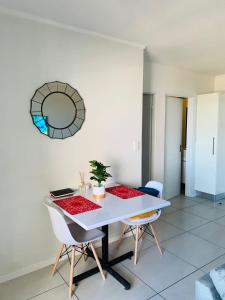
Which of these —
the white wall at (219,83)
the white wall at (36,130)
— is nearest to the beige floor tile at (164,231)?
the white wall at (36,130)

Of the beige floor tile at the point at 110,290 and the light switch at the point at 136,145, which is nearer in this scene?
the beige floor tile at the point at 110,290

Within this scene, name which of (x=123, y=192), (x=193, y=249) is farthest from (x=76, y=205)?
(x=193, y=249)

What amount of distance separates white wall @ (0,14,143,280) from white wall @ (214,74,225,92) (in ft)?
8.89

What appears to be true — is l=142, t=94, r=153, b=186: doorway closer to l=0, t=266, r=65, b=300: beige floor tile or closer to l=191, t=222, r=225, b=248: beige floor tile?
l=191, t=222, r=225, b=248: beige floor tile

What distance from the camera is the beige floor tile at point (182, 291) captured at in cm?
214

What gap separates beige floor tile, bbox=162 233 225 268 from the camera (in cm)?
272

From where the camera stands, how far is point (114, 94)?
118 inches

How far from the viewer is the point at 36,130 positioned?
8.11 ft

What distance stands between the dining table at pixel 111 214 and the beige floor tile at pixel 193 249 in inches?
23.5

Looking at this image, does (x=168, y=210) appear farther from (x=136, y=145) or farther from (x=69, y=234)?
(x=69, y=234)

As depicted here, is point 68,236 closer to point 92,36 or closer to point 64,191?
point 64,191

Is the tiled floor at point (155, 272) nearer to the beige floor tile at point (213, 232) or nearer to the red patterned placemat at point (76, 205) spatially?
the beige floor tile at point (213, 232)

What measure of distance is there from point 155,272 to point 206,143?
9.58ft

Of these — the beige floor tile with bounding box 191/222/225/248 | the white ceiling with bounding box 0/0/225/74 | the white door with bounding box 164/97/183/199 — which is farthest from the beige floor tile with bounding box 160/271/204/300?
the white ceiling with bounding box 0/0/225/74
